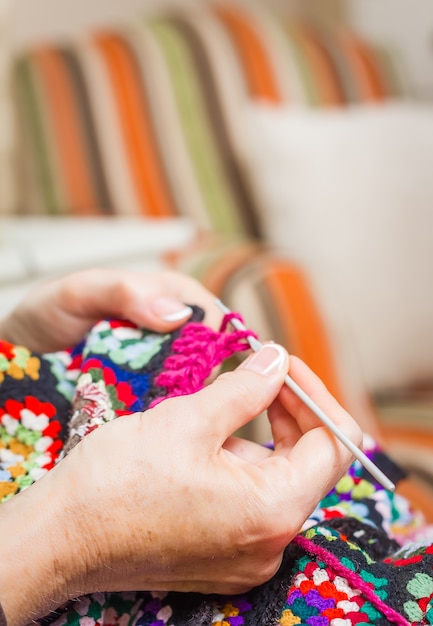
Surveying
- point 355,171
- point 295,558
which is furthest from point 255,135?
point 295,558

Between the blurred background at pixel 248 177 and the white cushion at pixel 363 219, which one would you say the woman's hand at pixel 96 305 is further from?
the white cushion at pixel 363 219

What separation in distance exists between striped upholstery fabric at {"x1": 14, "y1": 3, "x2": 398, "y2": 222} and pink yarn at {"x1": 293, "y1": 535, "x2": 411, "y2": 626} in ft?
3.22

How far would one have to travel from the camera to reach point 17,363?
1.69ft

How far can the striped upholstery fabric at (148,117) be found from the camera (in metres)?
1.31

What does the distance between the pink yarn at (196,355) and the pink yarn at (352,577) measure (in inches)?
5.0

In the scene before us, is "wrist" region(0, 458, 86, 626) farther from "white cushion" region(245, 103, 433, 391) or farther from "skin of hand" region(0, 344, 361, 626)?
"white cushion" region(245, 103, 433, 391)

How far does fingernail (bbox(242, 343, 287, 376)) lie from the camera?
1.46 ft

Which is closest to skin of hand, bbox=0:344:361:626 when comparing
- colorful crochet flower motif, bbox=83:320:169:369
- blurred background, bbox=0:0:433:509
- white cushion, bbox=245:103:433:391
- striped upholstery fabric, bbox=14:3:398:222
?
colorful crochet flower motif, bbox=83:320:169:369

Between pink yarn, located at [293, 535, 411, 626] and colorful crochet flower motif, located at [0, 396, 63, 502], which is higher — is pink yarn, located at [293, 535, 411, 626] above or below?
below

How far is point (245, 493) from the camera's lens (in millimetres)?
382

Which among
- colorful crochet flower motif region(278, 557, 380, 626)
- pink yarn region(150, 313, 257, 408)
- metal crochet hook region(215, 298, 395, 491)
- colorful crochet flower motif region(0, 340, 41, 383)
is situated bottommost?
colorful crochet flower motif region(278, 557, 380, 626)

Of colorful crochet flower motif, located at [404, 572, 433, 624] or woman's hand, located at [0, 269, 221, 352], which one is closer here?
colorful crochet flower motif, located at [404, 572, 433, 624]

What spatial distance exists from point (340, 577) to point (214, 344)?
7.2 inches

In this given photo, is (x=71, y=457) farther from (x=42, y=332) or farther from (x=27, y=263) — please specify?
(x=27, y=263)
